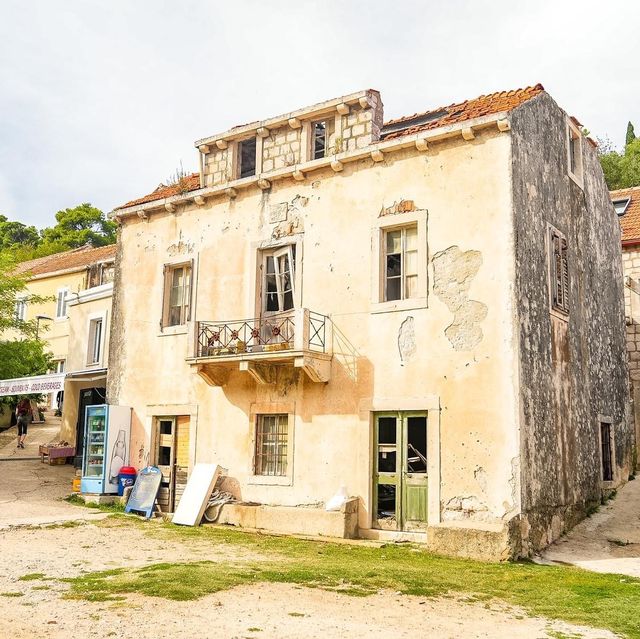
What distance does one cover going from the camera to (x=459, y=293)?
1287 cm

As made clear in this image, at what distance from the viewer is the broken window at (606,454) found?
16.5 meters

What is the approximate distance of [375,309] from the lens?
13.8 meters

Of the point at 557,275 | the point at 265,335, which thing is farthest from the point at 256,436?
the point at 557,275

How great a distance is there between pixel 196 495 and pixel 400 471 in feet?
14.2

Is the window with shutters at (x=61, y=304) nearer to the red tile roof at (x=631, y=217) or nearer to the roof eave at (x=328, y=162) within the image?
the roof eave at (x=328, y=162)

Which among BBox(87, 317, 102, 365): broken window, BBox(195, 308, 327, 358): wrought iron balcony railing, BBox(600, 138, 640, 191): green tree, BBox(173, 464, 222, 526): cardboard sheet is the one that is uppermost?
BBox(600, 138, 640, 191): green tree

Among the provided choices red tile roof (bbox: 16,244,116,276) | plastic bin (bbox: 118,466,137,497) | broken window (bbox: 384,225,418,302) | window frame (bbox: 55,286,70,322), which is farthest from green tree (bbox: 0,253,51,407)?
broken window (bbox: 384,225,418,302)

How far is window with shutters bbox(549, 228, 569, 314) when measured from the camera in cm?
1407

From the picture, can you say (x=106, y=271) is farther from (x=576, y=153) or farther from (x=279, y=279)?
(x=576, y=153)

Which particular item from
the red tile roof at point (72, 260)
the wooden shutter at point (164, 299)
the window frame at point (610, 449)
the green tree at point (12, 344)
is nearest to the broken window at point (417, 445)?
the window frame at point (610, 449)

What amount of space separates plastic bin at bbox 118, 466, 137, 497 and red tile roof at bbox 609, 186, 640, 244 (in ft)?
48.2

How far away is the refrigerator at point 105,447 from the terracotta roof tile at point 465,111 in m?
8.61

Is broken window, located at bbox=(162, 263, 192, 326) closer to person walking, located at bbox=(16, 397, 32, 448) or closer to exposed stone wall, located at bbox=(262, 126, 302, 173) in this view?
exposed stone wall, located at bbox=(262, 126, 302, 173)

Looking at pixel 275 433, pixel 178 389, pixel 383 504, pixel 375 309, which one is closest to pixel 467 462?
pixel 383 504
